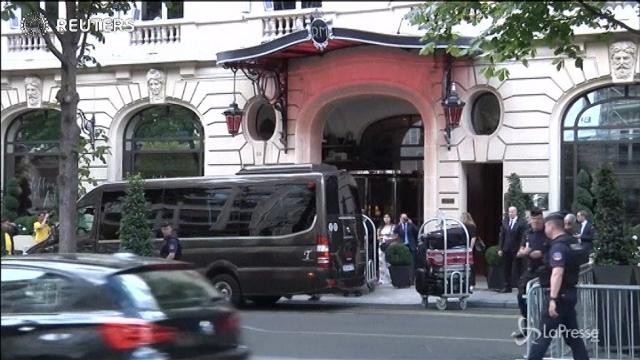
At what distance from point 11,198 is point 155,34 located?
20.5 feet

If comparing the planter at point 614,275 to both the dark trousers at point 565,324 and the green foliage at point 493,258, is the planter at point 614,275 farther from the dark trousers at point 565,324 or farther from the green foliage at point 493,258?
the green foliage at point 493,258

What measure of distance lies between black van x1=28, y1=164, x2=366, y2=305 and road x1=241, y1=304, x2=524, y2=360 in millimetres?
652

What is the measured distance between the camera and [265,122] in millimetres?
24094

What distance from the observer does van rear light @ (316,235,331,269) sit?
52.5ft

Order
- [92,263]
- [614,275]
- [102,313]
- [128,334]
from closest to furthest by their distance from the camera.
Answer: [128,334], [102,313], [92,263], [614,275]

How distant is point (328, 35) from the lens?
2075 centimetres

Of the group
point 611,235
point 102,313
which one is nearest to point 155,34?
point 611,235

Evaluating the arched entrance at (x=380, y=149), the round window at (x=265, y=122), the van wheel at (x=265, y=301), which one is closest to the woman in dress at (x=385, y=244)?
the arched entrance at (x=380, y=149)

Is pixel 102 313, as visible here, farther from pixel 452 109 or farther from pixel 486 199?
pixel 486 199

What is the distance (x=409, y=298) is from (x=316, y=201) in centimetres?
346

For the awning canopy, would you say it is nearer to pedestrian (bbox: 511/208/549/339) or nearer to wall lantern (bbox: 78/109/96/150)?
wall lantern (bbox: 78/109/96/150)

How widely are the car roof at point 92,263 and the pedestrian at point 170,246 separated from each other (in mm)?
8421

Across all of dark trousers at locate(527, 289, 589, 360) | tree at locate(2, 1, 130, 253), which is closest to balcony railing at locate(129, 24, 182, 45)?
tree at locate(2, 1, 130, 253)

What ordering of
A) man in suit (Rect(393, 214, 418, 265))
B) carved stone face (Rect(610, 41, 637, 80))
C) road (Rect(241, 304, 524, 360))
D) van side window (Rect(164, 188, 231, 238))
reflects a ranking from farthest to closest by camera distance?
1. man in suit (Rect(393, 214, 418, 265))
2. carved stone face (Rect(610, 41, 637, 80))
3. van side window (Rect(164, 188, 231, 238))
4. road (Rect(241, 304, 524, 360))
